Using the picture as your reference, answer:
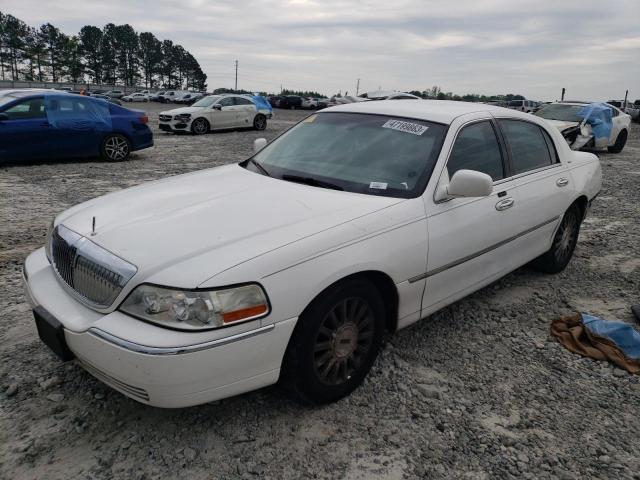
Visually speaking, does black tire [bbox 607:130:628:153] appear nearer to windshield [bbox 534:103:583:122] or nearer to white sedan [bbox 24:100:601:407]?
windshield [bbox 534:103:583:122]

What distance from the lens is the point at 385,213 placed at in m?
2.76

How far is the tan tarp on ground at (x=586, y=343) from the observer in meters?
3.28

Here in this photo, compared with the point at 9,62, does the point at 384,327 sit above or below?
below

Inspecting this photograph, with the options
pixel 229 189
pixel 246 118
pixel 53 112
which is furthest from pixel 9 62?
pixel 229 189

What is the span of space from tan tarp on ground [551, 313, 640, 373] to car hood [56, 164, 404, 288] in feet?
5.68

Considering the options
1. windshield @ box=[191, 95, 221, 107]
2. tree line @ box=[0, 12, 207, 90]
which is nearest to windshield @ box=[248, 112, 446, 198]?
windshield @ box=[191, 95, 221, 107]

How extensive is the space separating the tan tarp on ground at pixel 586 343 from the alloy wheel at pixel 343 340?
163 centimetres

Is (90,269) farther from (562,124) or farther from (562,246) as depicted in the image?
(562,124)

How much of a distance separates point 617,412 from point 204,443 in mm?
2236

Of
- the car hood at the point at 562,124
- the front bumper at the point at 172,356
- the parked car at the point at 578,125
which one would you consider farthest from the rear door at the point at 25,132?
the parked car at the point at 578,125

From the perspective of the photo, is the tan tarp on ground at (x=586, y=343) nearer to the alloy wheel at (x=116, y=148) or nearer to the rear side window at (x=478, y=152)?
the rear side window at (x=478, y=152)

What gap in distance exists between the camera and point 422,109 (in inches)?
141

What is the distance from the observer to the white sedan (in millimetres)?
2145

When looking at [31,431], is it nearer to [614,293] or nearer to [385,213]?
[385,213]
